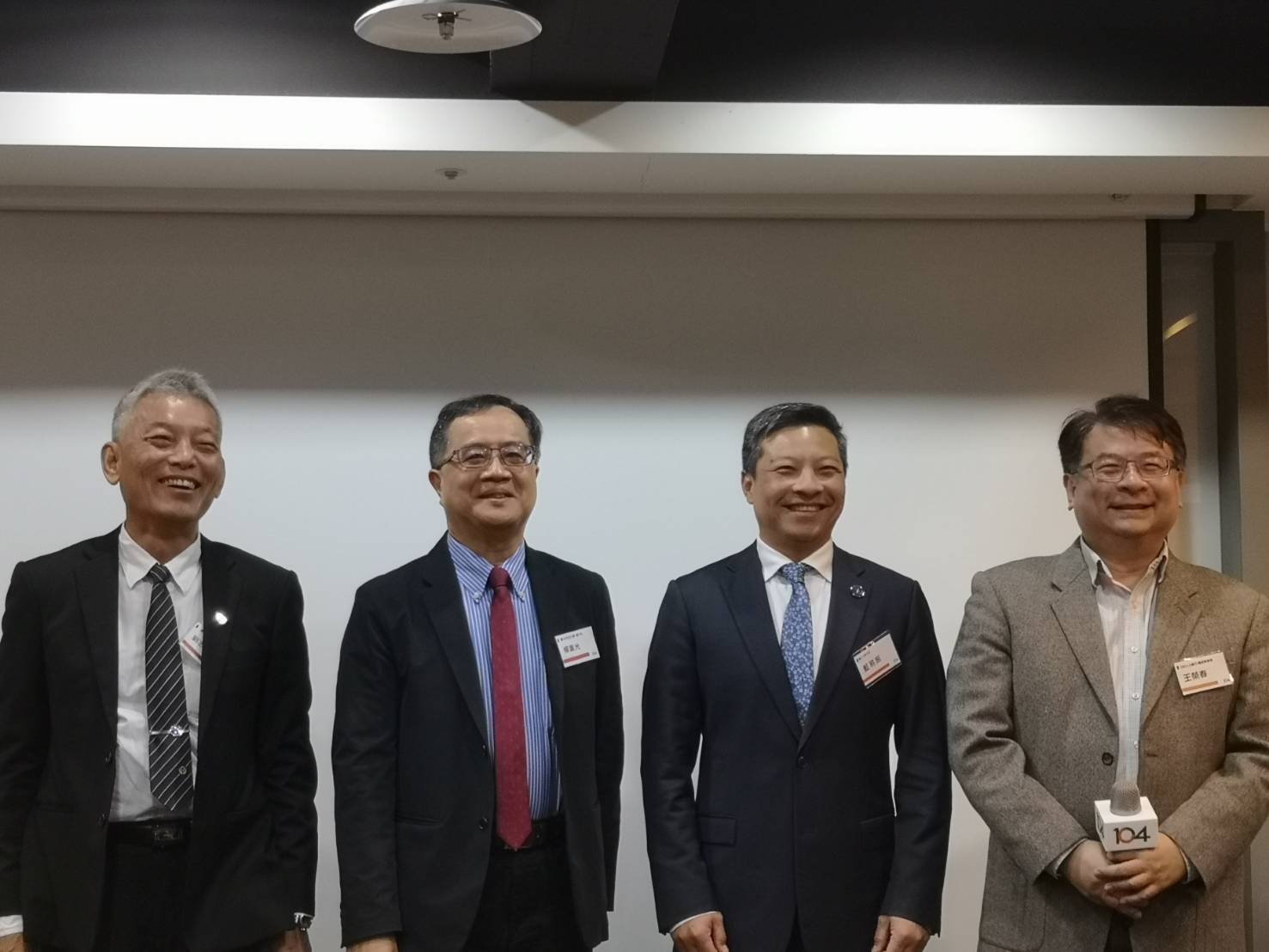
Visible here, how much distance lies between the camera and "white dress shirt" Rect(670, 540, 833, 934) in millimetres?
3311

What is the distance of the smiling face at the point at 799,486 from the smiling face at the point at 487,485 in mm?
539

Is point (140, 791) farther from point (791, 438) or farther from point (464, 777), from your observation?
point (791, 438)

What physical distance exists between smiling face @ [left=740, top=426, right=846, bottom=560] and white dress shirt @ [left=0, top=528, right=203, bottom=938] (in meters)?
1.27

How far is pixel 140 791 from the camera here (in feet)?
9.89

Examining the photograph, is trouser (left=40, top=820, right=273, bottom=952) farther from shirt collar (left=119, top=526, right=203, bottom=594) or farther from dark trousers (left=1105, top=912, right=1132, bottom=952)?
dark trousers (left=1105, top=912, right=1132, bottom=952)

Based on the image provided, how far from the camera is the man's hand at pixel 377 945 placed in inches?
120

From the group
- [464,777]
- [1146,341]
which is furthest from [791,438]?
[1146,341]

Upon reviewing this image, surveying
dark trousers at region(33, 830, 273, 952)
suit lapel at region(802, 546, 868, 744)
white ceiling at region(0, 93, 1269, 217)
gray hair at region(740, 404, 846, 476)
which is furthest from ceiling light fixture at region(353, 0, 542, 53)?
dark trousers at region(33, 830, 273, 952)

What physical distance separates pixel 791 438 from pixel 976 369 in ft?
5.80

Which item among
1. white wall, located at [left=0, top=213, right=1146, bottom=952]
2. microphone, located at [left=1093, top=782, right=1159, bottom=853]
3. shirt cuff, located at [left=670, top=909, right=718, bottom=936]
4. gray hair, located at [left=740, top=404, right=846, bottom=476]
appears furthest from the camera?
white wall, located at [left=0, top=213, right=1146, bottom=952]

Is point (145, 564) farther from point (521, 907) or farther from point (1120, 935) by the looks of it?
point (1120, 935)

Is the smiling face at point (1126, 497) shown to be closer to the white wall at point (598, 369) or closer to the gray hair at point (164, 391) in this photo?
the white wall at point (598, 369)

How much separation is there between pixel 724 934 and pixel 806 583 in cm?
79

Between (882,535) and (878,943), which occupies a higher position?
(882,535)
